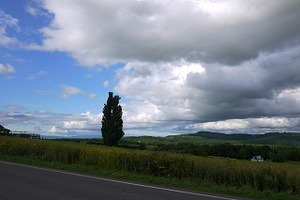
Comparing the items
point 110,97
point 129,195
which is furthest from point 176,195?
point 110,97

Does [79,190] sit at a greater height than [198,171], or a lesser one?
lesser

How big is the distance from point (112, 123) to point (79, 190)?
78.5 meters

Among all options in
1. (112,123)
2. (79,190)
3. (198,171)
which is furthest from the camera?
(112,123)

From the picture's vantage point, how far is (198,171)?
16.0 metres

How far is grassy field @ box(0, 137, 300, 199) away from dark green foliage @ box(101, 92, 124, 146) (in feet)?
214

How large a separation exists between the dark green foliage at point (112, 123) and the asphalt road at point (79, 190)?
7318 cm

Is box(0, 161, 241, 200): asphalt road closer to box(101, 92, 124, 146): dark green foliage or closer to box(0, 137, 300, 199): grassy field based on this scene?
box(0, 137, 300, 199): grassy field

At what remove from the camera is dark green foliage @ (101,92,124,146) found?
290 feet

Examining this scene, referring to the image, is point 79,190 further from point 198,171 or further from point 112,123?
point 112,123

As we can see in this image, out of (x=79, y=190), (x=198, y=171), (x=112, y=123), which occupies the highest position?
(x=112, y=123)

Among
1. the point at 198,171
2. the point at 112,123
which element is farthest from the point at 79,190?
the point at 112,123

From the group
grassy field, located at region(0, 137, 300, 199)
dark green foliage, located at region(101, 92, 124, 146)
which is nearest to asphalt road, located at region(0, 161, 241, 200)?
grassy field, located at region(0, 137, 300, 199)

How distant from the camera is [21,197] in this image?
10398 millimetres

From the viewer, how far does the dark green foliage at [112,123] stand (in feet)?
290
